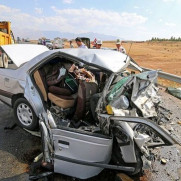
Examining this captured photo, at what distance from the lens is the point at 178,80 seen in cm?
701

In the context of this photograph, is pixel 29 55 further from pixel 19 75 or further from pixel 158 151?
pixel 158 151

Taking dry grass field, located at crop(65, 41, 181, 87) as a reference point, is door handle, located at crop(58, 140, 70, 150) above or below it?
above

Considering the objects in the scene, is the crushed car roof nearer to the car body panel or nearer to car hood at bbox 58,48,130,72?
car hood at bbox 58,48,130,72

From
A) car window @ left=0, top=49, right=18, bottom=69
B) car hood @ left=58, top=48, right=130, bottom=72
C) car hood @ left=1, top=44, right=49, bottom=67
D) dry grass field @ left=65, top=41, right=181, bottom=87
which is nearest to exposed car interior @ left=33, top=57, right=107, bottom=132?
car hood @ left=58, top=48, right=130, bottom=72

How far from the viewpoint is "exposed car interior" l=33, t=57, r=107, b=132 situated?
3602mm

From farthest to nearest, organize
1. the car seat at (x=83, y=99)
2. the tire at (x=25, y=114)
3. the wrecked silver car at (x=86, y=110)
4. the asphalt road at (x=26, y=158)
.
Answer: the tire at (x=25, y=114), the car seat at (x=83, y=99), the asphalt road at (x=26, y=158), the wrecked silver car at (x=86, y=110)

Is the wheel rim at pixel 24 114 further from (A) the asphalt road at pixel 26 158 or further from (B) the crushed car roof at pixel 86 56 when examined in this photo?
(B) the crushed car roof at pixel 86 56

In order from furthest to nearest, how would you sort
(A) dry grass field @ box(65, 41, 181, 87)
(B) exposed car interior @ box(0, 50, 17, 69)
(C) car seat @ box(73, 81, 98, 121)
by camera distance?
(A) dry grass field @ box(65, 41, 181, 87) → (B) exposed car interior @ box(0, 50, 17, 69) → (C) car seat @ box(73, 81, 98, 121)

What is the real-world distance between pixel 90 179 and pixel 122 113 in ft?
3.78

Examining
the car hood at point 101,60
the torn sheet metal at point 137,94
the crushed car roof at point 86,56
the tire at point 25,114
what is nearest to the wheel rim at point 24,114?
Answer: the tire at point 25,114

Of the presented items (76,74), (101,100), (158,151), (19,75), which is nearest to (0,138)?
(19,75)

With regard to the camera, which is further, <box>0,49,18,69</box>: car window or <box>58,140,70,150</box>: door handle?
<box>0,49,18,69</box>: car window

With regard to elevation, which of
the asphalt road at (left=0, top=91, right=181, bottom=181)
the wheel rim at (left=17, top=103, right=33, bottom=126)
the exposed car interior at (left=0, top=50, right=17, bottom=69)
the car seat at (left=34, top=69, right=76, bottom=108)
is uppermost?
the exposed car interior at (left=0, top=50, right=17, bottom=69)

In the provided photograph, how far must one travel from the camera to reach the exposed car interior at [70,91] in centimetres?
360
